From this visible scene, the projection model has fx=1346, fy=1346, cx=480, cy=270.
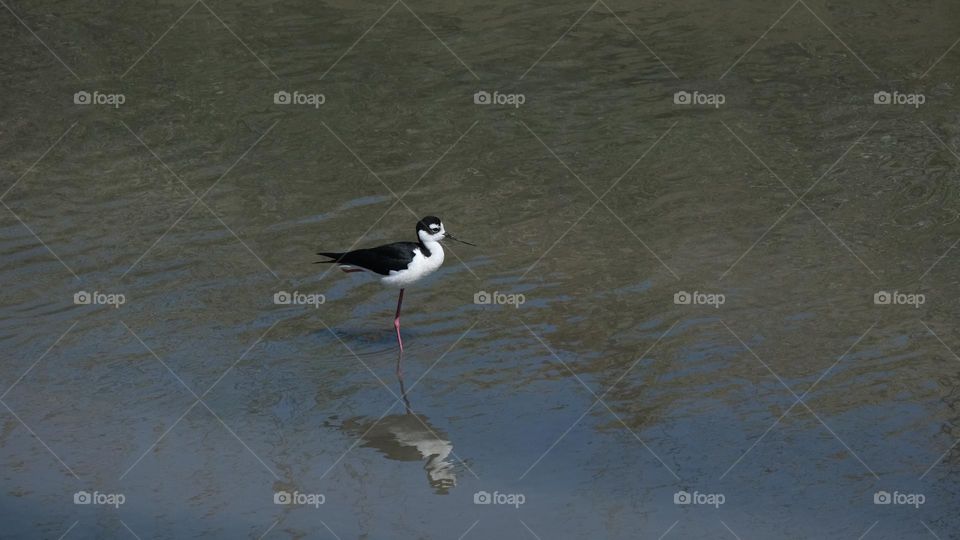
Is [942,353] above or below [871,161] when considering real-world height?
below

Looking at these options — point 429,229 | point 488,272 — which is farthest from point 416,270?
point 488,272

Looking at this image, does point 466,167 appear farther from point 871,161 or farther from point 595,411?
point 595,411

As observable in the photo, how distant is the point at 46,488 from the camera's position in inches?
341

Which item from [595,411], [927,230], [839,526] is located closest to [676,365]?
[595,411]

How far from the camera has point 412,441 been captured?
9.32 meters

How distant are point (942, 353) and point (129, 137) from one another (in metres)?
9.68

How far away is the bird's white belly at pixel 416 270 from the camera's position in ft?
35.3

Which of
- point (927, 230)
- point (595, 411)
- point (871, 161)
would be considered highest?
point (871, 161)

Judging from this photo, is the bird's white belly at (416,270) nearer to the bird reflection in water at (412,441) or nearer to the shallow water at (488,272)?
the shallow water at (488,272)

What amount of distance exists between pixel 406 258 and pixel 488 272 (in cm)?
161

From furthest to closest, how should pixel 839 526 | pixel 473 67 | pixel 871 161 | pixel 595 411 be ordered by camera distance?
pixel 473 67, pixel 871 161, pixel 595 411, pixel 839 526

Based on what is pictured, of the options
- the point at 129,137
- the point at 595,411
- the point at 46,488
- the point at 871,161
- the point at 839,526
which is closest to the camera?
the point at 839,526

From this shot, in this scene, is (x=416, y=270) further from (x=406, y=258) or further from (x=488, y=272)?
(x=488, y=272)

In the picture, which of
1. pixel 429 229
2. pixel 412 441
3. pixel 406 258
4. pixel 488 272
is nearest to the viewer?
pixel 412 441
